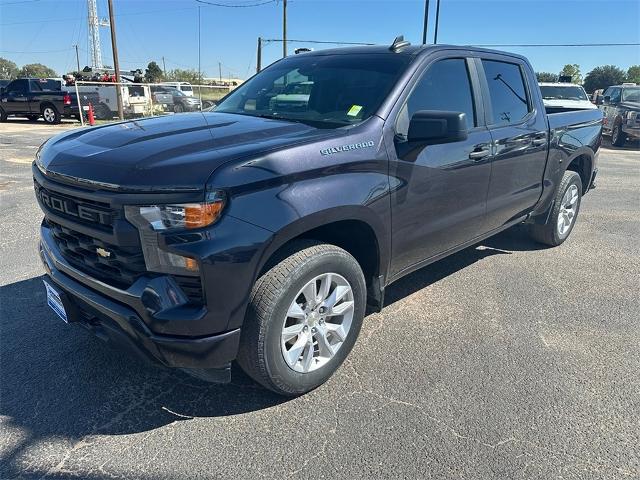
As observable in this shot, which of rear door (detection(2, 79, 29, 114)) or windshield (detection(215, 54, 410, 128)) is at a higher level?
windshield (detection(215, 54, 410, 128))

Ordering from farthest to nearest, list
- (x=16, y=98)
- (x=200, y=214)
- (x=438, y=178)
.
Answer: (x=16, y=98), (x=438, y=178), (x=200, y=214)

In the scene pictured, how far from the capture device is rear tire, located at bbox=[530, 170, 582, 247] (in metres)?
5.30

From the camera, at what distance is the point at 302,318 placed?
273 centimetres

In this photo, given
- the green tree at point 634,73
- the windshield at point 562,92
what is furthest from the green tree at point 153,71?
the green tree at point 634,73

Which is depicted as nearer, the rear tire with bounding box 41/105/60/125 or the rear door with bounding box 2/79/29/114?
the rear tire with bounding box 41/105/60/125

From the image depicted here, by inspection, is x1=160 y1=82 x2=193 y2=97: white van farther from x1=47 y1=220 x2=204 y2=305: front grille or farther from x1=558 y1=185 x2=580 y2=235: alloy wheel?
x1=47 y1=220 x2=204 y2=305: front grille

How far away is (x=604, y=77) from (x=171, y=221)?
87.6m

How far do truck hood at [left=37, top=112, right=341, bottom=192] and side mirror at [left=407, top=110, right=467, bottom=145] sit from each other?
0.50 m

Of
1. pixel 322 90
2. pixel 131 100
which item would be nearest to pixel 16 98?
pixel 131 100

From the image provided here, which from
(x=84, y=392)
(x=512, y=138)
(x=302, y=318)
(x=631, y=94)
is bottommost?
(x=84, y=392)

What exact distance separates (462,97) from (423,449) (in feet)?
8.21

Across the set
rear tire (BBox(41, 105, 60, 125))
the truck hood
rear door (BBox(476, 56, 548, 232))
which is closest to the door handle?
rear door (BBox(476, 56, 548, 232))

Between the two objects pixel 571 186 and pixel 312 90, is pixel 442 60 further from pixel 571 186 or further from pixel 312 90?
pixel 571 186

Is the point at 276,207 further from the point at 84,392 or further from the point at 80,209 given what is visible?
the point at 84,392
